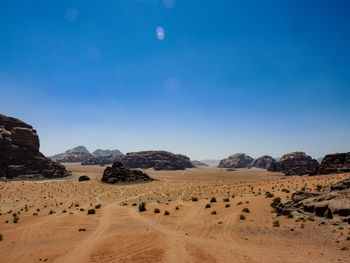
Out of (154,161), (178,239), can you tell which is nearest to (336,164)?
(178,239)

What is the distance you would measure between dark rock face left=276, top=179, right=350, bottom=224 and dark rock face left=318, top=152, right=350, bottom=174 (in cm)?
3250

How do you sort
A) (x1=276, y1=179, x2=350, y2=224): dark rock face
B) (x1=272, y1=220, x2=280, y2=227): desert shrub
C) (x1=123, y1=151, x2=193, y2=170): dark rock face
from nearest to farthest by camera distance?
(x1=276, y1=179, x2=350, y2=224): dark rock face, (x1=272, y1=220, x2=280, y2=227): desert shrub, (x1=123, y1=151, x2=193, y2=170): dark rock face

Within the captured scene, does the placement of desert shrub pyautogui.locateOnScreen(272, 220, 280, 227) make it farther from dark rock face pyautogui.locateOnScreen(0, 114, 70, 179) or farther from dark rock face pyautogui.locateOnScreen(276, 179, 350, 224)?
dark rock face pyautogui.locateOnScreen(0, 114, 70, 179)

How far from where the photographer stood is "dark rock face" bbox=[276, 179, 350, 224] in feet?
44.8

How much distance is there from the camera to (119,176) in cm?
6194

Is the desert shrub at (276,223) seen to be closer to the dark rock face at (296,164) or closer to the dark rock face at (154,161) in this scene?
the dark rock face at (296,164)

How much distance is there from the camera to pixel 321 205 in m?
15.0

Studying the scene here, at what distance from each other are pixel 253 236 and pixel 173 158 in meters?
169

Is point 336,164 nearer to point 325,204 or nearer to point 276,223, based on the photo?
point 325,204

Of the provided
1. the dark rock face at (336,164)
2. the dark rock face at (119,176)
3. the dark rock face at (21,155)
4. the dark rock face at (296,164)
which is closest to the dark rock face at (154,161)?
the dark rock face at (296,164)

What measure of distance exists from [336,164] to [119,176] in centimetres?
5701

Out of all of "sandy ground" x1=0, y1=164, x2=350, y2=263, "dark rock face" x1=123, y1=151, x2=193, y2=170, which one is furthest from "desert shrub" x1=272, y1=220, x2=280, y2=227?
"dark rock face" x1=123, y1=151, x2=193, y2=170

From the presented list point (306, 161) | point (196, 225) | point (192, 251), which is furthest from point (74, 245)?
point (306, 161)

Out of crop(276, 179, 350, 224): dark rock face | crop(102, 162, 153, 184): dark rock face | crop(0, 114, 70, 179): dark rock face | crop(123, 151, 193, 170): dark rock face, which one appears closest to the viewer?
crop(276, 179, 350, 224): dark rock face
